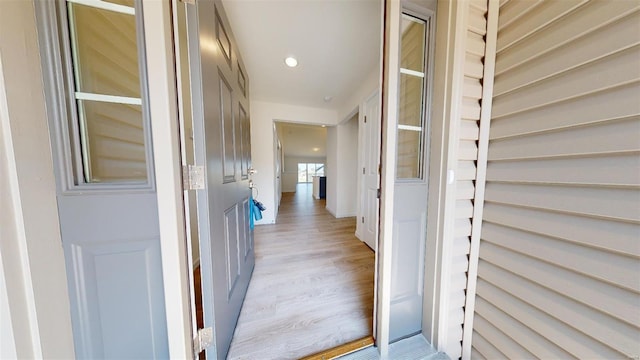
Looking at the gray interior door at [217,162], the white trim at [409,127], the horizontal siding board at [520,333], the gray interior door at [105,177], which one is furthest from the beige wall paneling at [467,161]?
the gray interior door at [105,177]

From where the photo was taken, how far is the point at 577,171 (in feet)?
2.47

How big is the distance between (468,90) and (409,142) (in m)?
0.42

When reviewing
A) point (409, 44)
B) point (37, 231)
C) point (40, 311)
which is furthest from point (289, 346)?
point (409, 44)

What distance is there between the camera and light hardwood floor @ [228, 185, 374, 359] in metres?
1.21

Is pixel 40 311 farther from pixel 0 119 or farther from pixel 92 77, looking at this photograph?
pixel 92 77

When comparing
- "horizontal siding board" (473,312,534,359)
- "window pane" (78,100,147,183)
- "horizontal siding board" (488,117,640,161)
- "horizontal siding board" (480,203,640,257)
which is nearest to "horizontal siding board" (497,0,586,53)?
"horizontal siding board" (488,117,640,161)

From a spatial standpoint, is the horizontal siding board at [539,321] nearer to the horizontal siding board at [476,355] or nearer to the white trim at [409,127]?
the horizontal siding board at [476,355]

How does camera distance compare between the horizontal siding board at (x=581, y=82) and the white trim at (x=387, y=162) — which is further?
the white trim at (x=387, y=162)

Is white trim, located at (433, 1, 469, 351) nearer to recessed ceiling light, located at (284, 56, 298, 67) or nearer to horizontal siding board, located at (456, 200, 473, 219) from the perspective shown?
horizontal siding board, located at (456, 200, 473, 219)

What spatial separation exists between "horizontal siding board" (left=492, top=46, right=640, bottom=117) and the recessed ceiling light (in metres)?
1.94

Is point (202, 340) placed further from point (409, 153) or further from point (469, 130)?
point (469, 130)

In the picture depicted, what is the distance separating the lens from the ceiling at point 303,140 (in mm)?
7001

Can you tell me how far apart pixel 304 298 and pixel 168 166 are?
1.51 metres

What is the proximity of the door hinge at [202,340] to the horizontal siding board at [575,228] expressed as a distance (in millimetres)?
1706
